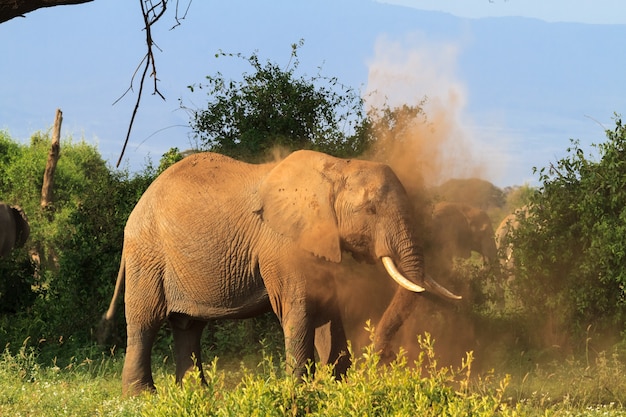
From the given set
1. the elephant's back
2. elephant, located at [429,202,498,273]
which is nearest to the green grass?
the elephant's back

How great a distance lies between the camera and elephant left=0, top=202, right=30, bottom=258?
23594 millimetres

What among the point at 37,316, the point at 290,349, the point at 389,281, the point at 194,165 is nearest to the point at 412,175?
the point at 389,281

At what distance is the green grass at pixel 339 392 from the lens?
667 centimetres

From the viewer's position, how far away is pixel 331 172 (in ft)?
34.7

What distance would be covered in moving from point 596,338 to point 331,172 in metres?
5.51

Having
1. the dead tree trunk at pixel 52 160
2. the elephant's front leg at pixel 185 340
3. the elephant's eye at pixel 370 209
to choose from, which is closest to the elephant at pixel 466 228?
the elephant's front leg at pixel 185 340

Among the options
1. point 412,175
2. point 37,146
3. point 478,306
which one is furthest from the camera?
point 37,146

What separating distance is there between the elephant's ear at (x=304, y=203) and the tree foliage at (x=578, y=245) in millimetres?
4694

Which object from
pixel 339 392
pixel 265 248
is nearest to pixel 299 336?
pixel 265 248

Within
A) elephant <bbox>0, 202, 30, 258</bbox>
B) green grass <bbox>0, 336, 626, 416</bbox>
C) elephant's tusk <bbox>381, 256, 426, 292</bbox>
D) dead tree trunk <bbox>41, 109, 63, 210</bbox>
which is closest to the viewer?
green grass <bbox>0, 336, 626, 416</bbox>

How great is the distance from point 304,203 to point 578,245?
208 inches

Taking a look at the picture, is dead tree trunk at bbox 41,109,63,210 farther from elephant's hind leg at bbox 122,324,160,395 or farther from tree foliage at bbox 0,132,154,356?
elephant's hind leg at bbox 122,324,160,395

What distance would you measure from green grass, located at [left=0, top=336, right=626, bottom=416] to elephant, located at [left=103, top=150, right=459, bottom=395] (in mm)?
563

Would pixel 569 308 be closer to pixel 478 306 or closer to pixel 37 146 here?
pixel 478 306
